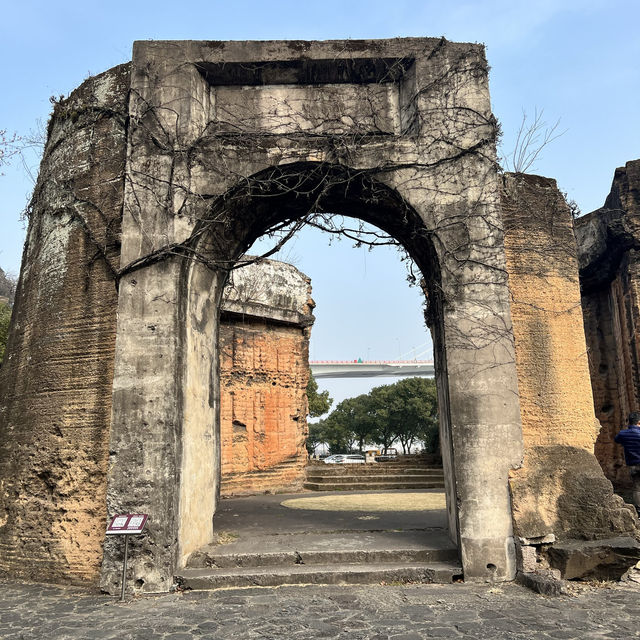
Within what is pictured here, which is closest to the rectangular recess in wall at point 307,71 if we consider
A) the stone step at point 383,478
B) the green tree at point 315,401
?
the stone step at point 383,478

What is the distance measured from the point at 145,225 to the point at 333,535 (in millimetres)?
4366

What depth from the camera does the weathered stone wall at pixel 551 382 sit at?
5.84m

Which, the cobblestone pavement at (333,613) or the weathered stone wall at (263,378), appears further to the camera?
the weathered stone wall at (263,378)

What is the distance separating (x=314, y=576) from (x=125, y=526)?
6.34 ft

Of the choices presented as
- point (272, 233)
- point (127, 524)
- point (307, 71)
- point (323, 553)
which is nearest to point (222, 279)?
point (272, 233)

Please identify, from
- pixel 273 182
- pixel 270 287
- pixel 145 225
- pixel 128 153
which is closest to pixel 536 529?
pixel 273 182

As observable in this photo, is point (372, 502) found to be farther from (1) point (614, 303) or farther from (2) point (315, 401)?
(2) point (315, 401)

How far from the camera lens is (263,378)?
1524 centimetres

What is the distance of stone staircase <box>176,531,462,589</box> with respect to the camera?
5.66 m

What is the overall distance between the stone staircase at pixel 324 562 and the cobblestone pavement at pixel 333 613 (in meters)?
0.15

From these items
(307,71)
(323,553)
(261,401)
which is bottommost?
(323,553)

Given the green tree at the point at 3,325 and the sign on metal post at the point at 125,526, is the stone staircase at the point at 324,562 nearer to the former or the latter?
the sign on metal post at the point at 125,526

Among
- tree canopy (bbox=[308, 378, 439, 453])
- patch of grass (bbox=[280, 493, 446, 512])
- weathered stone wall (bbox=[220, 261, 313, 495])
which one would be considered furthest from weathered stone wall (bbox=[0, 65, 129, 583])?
tree canopy (bbox=[308, 378, 439, 453])

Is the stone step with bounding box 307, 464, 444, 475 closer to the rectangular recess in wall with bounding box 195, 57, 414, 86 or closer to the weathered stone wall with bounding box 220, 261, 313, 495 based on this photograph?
the weathered stone wall with bounding box 220, 261, 313, 495
